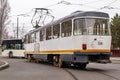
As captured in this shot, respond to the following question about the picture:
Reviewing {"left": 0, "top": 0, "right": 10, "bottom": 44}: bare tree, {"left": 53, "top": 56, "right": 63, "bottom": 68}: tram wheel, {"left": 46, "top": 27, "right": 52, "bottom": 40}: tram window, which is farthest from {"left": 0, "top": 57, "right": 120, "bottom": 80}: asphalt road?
{"left": 0, "top": 0, "right": 10, "bottom": 44}: bare tree

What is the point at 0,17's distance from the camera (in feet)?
205

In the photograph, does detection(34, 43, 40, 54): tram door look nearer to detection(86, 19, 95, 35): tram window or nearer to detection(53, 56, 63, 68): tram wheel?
detection(53, 56, 63, 68): tram wheel

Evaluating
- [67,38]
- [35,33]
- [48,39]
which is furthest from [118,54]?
[67,38]

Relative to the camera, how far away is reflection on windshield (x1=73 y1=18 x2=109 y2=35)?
72.3ft

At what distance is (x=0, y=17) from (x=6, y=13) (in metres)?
1.22

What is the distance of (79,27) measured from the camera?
22234 millimetres

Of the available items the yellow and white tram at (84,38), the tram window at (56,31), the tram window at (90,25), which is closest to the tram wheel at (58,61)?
the yellow and white tram at (84,38)

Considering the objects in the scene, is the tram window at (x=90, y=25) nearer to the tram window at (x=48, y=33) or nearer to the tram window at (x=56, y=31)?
the tram window at (x=56, y=31)

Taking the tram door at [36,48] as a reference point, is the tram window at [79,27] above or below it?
above

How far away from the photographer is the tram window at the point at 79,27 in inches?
869

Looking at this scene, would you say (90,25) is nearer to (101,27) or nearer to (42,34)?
(101,27)

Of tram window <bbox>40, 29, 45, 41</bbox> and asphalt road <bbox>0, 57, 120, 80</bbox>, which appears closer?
asphalt road <bbox>0, 57, 120, 80</bbox>

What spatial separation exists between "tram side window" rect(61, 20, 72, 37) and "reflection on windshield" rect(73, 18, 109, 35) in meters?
0.68

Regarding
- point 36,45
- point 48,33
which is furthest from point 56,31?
point 36,45
